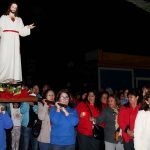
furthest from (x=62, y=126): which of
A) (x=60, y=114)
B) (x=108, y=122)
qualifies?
(x=108, y=122)

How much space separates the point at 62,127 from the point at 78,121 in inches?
14.2

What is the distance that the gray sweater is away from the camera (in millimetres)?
7590

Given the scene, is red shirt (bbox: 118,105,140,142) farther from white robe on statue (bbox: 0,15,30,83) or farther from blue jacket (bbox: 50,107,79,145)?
white robe on statue (bbox: 0,15,30,83)

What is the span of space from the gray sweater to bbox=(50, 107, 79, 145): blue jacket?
118 centimetres

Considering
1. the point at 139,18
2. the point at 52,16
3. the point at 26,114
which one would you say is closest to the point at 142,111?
the point at 26,114

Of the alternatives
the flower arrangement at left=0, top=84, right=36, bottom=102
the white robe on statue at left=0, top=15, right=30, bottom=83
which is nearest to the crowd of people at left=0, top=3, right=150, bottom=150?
the white robe on statue at left=0, top=15, right=30, bottom=83

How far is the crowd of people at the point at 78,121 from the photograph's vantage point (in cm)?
659

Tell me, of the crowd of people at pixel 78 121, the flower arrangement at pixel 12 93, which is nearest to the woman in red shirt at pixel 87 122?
the crowd of people at pixel 78 121

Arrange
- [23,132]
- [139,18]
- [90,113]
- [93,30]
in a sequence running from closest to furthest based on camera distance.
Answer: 1. [90,113]
2. [23,132]
3. [139,18]
4. [93,30]

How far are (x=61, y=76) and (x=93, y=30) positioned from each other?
293cm

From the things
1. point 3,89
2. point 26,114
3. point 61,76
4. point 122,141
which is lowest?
point 122,141

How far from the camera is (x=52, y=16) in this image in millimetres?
16203

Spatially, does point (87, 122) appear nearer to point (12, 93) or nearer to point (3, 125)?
point (3, 125)

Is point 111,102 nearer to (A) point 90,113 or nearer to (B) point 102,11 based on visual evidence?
(A) point 90,113
